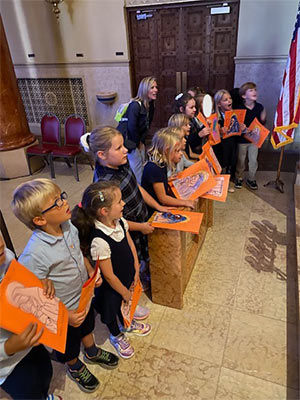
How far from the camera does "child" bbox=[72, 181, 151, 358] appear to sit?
1479mm

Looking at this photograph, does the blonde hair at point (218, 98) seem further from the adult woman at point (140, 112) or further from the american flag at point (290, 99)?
the adult woman at point (140, 112)

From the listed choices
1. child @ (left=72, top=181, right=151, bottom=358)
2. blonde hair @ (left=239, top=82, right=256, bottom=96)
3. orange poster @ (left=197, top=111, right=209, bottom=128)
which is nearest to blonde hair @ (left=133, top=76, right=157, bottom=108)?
orange poster @ (left=197, top=111, right=209, bottom=128)

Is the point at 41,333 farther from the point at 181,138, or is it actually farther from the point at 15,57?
the point at 15,57

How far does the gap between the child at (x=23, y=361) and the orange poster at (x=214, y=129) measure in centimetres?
242

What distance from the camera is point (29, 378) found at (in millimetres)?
1212

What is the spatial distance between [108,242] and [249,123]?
2.69 metres

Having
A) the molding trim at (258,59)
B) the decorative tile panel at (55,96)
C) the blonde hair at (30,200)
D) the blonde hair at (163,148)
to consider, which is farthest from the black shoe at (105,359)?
the decorative tile panel at (55,96)

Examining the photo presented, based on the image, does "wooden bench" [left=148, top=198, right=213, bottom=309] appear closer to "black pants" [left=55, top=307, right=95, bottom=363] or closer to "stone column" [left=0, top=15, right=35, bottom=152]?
"black pants" [left=55, top=307, right=95, bottom=363]

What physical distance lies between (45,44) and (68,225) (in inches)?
233

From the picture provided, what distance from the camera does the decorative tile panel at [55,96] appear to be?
20.8ft

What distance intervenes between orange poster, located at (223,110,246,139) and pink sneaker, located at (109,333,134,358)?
255 cm

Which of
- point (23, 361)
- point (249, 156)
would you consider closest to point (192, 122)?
point (249, 156)

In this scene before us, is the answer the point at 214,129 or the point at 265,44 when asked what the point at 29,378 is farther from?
the point at 265,44

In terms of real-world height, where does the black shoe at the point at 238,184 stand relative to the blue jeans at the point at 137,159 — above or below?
below
